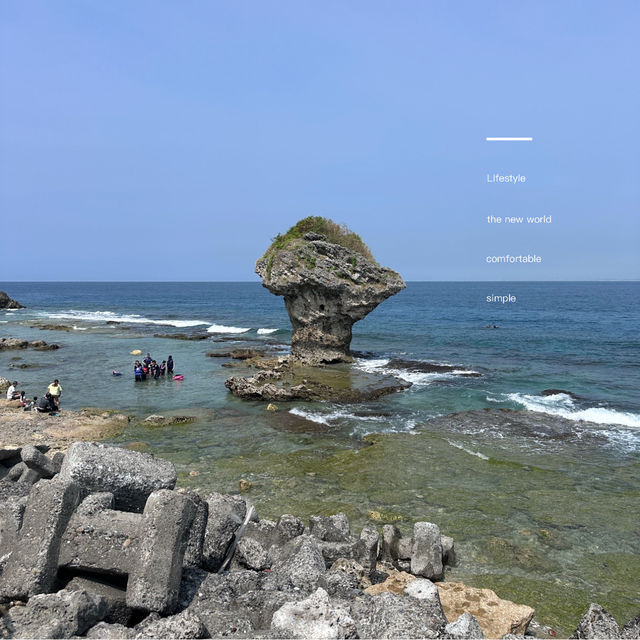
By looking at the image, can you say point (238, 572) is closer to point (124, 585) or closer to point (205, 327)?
point (124, 585)

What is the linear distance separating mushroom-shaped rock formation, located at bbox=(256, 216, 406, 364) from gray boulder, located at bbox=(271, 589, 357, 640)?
30654 mm

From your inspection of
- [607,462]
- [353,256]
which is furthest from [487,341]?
[607,462]

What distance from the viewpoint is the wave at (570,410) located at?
24.1m

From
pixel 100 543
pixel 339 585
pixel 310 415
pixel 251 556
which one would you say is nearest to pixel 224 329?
pixel 310 415

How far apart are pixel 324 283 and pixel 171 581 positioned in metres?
30.3

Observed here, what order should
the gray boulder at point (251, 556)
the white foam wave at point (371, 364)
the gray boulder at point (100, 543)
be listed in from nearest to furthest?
1. the gray boulder at point (100, 543)
2. the gray boulder at point (251, 556)
3. the white foam wave at point (371, 364)

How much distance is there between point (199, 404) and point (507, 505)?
16572 millimetres

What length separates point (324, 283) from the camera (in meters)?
36.6

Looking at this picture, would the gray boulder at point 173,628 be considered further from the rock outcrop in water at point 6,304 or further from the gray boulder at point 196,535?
the rock outcrop in water at point 6,304

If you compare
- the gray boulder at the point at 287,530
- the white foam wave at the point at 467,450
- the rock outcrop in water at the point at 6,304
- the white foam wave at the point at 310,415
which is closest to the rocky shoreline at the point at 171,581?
the gray boulder at the point at 287,530

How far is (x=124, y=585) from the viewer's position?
7.47 metres

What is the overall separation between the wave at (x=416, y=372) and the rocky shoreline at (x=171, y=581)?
2298cm

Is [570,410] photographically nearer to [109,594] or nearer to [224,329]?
[109,594]

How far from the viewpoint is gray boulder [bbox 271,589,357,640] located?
6109 mm
